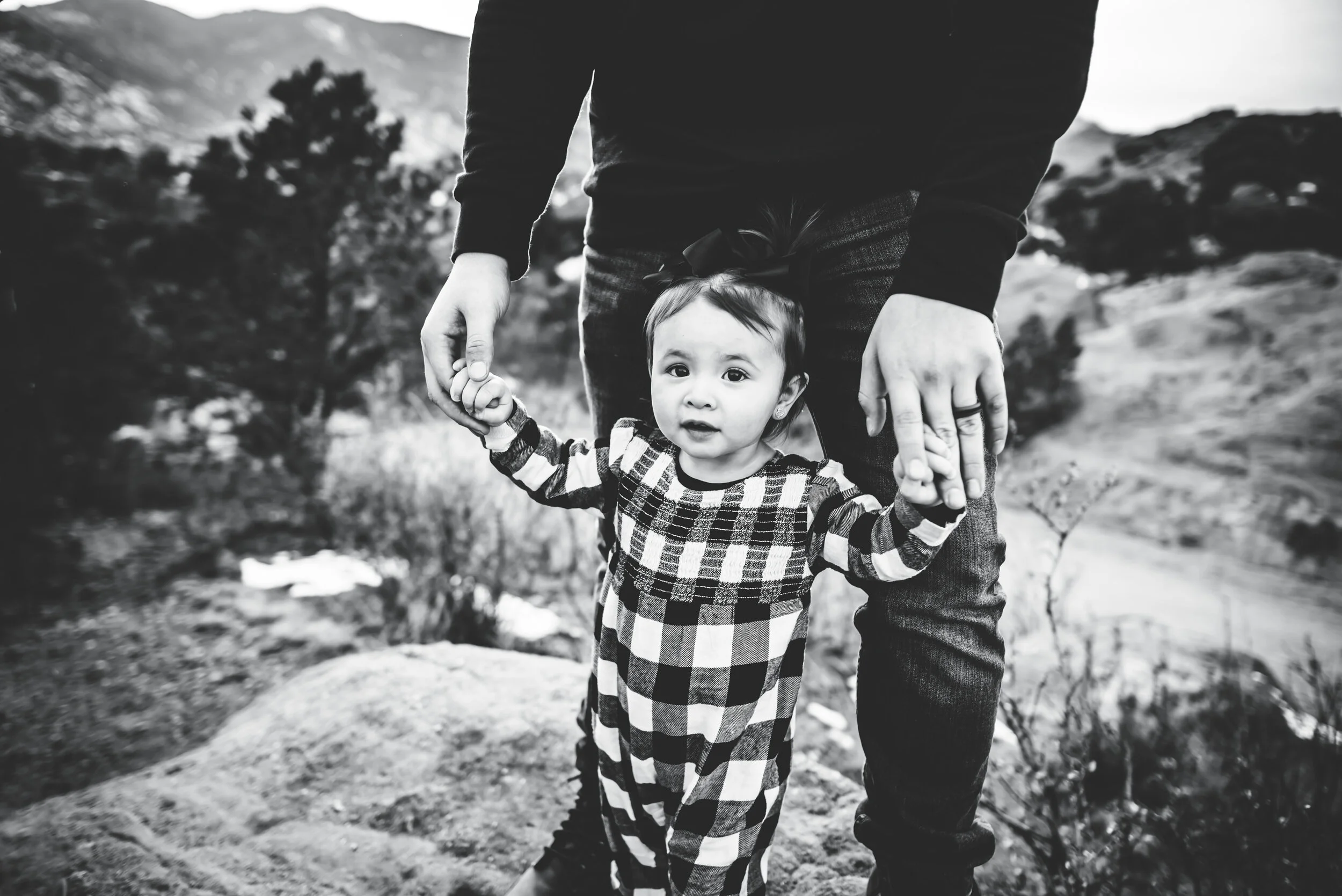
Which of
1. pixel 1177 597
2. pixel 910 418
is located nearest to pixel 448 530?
pixel 910 418

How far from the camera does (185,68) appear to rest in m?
11.0

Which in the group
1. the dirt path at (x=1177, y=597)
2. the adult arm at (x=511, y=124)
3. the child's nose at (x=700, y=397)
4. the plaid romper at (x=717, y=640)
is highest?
the adult arm at (x=511, y=124)

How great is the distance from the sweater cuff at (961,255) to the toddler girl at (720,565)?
0.24 m

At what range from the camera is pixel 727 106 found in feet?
3.67

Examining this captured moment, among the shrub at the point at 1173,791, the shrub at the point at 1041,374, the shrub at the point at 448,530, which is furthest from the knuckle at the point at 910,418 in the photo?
the shrub at the point at 1041,374

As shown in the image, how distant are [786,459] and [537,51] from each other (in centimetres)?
88

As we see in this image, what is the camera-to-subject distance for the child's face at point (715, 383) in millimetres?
1023

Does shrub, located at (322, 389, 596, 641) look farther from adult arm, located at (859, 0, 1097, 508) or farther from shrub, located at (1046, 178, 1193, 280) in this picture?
shrub, located at (1046, 178, 1193, 280)

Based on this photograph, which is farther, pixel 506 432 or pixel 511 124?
pixel 511 124

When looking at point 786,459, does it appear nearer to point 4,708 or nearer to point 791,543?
point 791,543

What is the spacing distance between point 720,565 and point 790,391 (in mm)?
306

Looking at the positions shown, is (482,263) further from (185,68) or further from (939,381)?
(185,68)

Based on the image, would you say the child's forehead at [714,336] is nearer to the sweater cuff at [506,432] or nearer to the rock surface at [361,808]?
the sweater cuff at [506,432]

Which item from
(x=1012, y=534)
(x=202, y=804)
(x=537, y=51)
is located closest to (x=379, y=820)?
(x=202, y=804)
